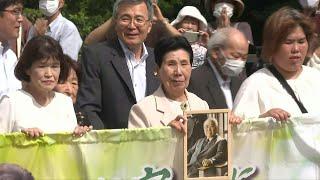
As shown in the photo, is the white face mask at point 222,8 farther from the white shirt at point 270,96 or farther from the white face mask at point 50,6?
the white shirt at point 270,96

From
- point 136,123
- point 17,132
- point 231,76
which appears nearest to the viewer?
point 17,132

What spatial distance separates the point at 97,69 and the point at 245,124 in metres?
1.37

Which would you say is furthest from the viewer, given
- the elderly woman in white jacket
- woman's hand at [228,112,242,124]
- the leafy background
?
the leafy background

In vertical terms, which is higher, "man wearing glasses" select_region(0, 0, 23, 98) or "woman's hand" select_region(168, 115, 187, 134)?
"man wearing glasses" select_region(0, 0, 23, 98)

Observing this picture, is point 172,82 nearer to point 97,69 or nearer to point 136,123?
point 136,123

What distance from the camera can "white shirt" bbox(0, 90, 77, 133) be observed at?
16.3 ft

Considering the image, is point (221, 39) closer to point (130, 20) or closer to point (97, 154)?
point (130, 20)

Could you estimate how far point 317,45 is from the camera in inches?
266

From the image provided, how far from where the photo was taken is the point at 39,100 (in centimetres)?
512

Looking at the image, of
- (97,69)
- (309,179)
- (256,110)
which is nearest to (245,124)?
(256,110)

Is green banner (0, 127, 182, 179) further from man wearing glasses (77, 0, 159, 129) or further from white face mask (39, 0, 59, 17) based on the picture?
white face mask (39, 0, 59, 17)

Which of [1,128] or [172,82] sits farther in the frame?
[172,82]

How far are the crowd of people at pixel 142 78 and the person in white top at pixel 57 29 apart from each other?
3.87ft

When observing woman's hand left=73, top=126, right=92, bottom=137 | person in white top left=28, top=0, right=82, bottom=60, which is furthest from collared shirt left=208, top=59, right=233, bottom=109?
person in white top left=28, top=0, right=82, bottom=60
